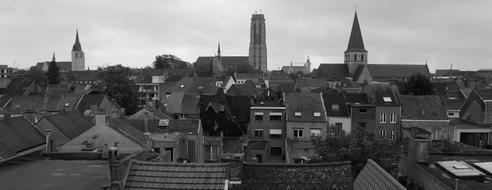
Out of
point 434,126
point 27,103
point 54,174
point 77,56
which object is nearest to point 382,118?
point 434,126

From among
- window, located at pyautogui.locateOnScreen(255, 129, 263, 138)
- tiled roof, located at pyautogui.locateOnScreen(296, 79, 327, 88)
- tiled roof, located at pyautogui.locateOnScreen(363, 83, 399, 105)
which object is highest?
tiled roof, located at pyautogui.locateOnScreen(296, 79, 327, 88)

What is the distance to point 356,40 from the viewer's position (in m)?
137

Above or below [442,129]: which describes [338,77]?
above

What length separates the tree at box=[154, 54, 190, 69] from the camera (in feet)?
493

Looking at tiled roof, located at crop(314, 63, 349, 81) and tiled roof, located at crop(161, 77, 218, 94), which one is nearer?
tiled roof, located at crop(161, 77, 218, 94)

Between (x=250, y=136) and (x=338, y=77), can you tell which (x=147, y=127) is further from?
(x=338, y=77)

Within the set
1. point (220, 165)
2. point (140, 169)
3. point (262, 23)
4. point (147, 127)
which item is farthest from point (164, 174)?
point (262, 23)

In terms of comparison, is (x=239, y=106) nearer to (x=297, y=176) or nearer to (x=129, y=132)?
(x=129, y=132)

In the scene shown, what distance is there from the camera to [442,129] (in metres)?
46.4

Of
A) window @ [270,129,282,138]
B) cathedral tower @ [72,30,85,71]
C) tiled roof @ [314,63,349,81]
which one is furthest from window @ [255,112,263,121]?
cathedral tower @ [72,30,85,71]

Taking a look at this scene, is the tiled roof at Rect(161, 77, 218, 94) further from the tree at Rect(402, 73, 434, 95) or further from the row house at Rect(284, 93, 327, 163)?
the row house at Rect(284, 93, 327, 163)

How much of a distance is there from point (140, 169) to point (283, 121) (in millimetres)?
33563

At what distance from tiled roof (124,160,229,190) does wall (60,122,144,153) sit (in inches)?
509

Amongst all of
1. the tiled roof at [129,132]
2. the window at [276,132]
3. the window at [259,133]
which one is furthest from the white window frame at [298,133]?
the tiled roof at [129,132]
